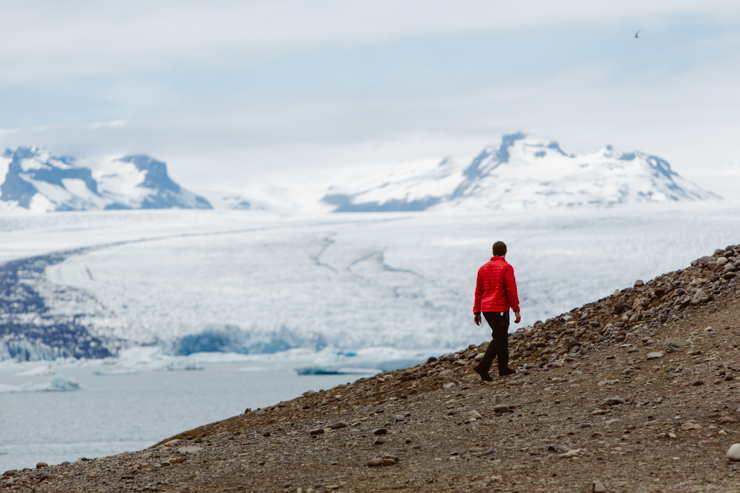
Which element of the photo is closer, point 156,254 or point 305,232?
point 156,254

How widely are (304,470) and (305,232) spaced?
39.3 meters

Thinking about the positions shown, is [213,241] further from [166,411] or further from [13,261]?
[166,411]

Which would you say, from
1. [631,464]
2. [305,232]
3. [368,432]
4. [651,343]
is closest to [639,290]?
[651,343]

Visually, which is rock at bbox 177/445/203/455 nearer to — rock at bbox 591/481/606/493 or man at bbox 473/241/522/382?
man at bbox 473/241/522/382

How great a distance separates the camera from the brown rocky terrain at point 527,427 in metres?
4.20

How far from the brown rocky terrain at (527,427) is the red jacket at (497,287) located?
30.6 inches

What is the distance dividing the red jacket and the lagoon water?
12014mm

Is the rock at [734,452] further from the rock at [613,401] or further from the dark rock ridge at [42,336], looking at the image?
the dark rock ridge at [42,336]

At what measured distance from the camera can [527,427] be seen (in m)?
5.25

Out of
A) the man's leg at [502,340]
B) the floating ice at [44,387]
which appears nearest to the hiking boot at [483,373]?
the man's leg at [502,340]

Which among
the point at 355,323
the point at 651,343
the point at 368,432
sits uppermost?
the point at 651,343

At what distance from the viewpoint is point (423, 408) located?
660 centimetres

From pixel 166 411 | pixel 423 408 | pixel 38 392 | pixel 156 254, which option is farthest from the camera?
pixel 156 254

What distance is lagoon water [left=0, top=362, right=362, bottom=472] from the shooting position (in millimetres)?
17516
